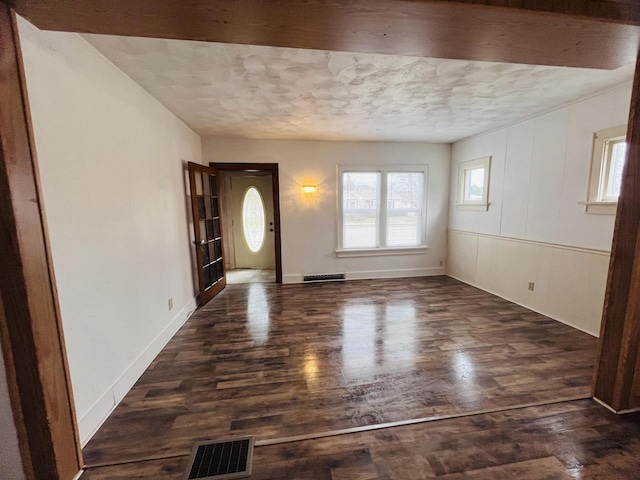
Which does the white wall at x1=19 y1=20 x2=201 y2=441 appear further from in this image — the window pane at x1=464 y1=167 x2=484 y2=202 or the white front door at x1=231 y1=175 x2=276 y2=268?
the window pane at x1=464 y1=167 x2=484 y2=202

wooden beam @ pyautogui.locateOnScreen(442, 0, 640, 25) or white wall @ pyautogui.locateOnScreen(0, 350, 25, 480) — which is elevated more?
wooden beam @ pyautogui.locateOnScreen(442, 0, 640, 25)

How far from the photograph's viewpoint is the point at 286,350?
252cm

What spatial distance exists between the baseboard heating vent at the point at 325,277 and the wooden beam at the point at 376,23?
12.3 ft

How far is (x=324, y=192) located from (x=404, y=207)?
1.57 meters

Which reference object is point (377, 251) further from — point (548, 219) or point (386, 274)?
point (548, 219)

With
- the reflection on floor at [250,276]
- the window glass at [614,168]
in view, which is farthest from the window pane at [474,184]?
the reflection on floor at [250,276]

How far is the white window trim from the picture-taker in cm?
468

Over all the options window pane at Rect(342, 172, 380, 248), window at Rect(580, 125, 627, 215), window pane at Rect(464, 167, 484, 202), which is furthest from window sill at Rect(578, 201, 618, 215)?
window pane at Rect(342, 172, 380, 248)

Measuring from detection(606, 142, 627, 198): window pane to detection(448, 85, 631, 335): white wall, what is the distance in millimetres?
187

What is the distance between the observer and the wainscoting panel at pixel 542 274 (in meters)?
2.77

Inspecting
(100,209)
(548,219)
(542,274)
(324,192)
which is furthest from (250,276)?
(548,219)

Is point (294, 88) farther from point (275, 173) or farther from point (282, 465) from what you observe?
point (282, 465)

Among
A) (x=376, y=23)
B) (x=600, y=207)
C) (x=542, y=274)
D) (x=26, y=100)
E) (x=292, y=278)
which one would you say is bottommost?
(x=292, y=278)

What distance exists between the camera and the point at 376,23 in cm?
119
